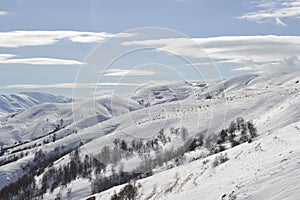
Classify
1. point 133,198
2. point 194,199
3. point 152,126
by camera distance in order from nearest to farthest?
point 194,199
point 133,198
point 152,126

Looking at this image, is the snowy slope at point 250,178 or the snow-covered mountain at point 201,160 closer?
the snowy slope at point 250,178

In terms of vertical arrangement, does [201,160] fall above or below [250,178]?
below

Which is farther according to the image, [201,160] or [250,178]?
[201,160]

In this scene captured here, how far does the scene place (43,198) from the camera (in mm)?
133750

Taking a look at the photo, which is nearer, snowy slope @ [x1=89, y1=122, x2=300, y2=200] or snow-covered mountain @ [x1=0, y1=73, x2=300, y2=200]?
snowy slope @ [x1=89, y1=122, x2=300, y2=200]

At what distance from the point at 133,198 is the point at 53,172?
129m

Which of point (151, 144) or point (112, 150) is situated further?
point (112, 150)

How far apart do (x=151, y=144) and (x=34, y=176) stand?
197 ft

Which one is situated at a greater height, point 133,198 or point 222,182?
point 222,182

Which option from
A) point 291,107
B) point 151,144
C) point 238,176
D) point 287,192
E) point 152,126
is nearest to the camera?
point 287,192

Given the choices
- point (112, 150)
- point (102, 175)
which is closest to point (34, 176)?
point (112, 150)

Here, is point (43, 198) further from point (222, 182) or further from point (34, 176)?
point (222, 182)

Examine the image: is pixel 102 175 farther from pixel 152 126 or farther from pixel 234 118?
pixel 234 118

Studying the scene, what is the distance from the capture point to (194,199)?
28250 millimetres
